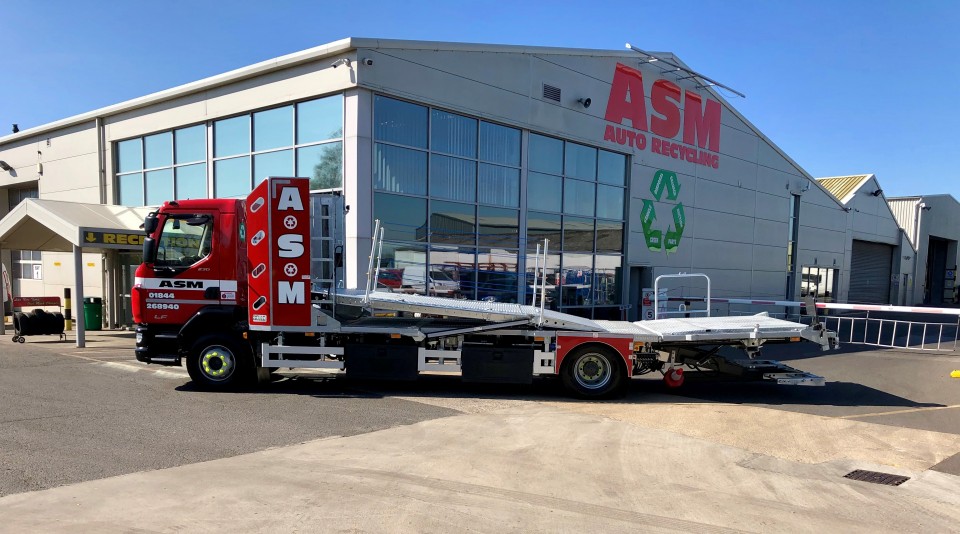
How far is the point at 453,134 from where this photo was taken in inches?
549

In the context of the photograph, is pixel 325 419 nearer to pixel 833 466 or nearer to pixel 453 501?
pixel 453 501

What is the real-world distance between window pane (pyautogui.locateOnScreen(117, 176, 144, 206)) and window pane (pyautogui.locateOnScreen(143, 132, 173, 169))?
79cm

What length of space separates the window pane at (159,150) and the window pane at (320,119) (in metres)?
5.75

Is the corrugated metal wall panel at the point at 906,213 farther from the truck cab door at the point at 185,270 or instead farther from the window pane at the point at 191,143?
the truck cab door at the point at 185,270

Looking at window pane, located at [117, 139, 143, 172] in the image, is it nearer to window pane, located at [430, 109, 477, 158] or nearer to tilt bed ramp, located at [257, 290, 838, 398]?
window pane, located at [430, 109, 477, 158]

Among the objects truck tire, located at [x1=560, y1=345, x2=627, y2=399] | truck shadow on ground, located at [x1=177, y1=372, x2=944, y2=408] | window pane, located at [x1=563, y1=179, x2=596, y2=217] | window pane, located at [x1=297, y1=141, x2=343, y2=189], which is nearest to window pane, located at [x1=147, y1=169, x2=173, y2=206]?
window pane, located at [x1=297, y1=141, x2=343, y2=189]

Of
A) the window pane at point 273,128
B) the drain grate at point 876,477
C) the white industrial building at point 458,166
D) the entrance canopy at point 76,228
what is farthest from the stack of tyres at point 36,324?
the drain grate at point 876,477

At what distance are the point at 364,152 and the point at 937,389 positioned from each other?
39.1 ft

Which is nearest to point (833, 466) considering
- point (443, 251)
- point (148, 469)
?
point (148, 469)

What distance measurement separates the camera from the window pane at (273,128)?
521 inches

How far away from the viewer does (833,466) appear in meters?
5.73

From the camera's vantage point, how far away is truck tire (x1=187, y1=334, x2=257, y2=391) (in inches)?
333

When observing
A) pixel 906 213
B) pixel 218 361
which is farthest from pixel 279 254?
pixel 906 213

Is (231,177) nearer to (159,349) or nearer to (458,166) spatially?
(458,166)
